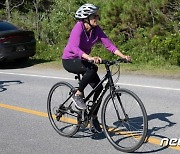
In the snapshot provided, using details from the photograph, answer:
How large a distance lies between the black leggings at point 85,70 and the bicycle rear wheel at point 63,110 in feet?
1.15

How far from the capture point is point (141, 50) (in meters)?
14.5

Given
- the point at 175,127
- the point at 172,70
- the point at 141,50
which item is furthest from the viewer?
the point at 141,50

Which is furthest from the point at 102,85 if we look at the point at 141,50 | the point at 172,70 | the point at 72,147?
the point at 141,50

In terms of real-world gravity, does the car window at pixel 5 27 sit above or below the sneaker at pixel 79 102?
below

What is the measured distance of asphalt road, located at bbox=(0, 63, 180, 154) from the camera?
514 cm

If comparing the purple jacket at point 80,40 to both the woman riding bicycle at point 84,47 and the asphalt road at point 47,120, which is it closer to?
the woman riding bicycle at point 84,47

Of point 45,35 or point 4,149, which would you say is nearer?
point 4,149

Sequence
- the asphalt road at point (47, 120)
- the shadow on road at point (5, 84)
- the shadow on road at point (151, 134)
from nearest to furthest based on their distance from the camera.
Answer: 1. the shadow on road at point (151, 134)
2. the asphalt road at point (47, 120)
3. the shadow on road at point (5, 84)

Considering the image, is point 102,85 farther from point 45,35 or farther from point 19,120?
point 45,35

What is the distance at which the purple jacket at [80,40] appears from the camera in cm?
500

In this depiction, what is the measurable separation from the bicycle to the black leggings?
0.12m

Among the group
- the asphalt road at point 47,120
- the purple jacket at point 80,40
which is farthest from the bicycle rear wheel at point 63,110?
the purple jacket at point 80,40

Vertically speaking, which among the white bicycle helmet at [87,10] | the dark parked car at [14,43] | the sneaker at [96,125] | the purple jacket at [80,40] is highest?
the white bicycle helmet at [87,10]

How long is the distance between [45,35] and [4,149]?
605 inches
